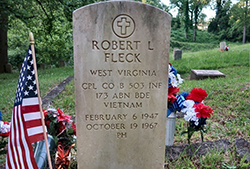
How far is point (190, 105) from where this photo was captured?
9.96 ft

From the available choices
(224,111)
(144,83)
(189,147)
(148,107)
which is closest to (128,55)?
(144,83)

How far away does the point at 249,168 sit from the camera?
8.31 feet

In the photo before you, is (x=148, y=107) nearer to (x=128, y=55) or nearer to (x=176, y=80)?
(x=128, y=55)

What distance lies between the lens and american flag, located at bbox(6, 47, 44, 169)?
1.92 metres

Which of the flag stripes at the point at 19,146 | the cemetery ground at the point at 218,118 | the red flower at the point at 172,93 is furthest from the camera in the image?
the red flower at the point at 172,93

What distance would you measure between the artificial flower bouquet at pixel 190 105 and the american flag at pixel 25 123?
1.77 meters

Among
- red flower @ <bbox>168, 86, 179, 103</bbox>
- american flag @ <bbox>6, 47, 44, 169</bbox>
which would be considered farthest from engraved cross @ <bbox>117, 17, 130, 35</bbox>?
red flower @ <bbox>168, 86, 179, 103</bbox>

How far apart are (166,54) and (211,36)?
3517cm

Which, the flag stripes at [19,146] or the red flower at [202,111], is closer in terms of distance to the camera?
the flag stripes at [19,146]

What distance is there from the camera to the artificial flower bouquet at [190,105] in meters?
2.90

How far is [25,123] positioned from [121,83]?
0.97 m

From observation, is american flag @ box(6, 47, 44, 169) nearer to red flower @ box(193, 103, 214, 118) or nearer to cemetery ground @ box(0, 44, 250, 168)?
cemetery ground @ box(0, 44, 250, 168)

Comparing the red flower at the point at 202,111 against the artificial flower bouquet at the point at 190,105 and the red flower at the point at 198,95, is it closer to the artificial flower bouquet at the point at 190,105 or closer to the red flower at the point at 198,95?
the artificial flower bouquet at the point at 190,105

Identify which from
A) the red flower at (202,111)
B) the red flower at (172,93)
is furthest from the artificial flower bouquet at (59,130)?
the red flower at (202,111)
